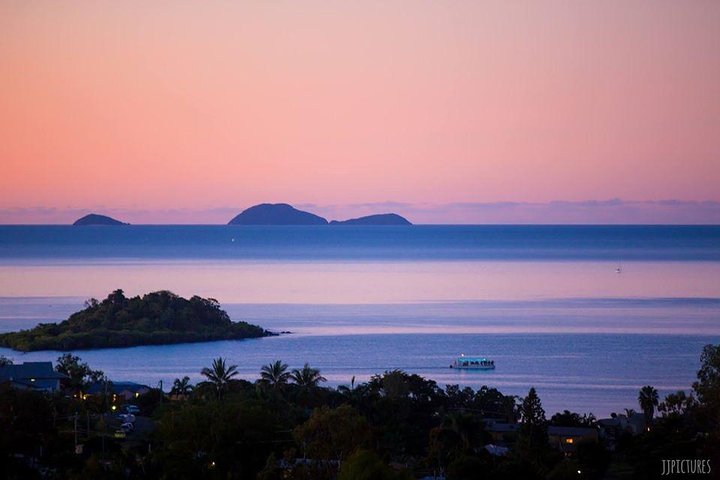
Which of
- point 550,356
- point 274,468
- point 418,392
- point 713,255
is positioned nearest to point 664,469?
point 274,468

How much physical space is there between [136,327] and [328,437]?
38326 mm

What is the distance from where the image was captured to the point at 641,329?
58.5 metres

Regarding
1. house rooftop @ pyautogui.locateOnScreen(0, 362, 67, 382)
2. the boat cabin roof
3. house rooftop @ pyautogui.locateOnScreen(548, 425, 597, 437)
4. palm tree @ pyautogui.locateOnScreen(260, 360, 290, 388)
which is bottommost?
house rooftop @ pyautogui.locateOnScreen(548, 425, 597, 437)

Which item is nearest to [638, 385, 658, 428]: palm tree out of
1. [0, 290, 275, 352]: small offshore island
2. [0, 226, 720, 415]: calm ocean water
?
[0, 226, 720, 415]: calm ocean water

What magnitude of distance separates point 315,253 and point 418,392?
127192 millimetres

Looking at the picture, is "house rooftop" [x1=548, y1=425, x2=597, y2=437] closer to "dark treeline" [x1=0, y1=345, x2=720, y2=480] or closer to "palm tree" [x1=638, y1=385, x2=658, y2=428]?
"dark treeline" [x1=0, y1=345, x2=720, y2=480]

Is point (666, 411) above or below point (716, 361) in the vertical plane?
below

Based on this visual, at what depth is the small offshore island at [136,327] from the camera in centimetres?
5375

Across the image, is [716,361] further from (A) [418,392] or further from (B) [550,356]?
(B) [550,356]

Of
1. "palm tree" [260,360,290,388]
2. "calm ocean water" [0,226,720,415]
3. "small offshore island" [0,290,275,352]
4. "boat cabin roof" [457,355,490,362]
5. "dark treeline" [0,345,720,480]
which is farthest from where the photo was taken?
"small offshore island" [0,290,275,352]

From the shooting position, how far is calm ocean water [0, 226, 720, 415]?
4472cm

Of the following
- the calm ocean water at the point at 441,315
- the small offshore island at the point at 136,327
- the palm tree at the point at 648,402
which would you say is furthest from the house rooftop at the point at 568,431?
the small offshore island at the point at 136,327

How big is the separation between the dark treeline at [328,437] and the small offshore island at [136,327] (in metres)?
21.4

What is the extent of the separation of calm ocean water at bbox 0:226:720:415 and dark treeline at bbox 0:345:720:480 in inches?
291
